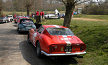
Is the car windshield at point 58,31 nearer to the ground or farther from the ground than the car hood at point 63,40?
farther from the ground

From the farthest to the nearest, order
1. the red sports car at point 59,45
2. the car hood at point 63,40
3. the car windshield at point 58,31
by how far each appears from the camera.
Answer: the car windshield at point 58,31 < the car hood at point 63,40 < the red sports car at point 59,45

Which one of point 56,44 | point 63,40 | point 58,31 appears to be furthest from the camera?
point 58,31

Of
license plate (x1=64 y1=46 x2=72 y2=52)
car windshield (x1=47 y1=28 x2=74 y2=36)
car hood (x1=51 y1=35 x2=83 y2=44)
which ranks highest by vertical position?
car windshield (x1=47 y1=28 x2=74 y2=36)

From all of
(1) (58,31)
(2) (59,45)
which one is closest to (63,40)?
(2) (59,45)

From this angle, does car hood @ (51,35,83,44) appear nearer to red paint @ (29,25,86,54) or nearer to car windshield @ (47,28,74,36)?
red paint @ (29,25,86,54)

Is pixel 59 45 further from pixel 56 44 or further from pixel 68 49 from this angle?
pixel 68 49

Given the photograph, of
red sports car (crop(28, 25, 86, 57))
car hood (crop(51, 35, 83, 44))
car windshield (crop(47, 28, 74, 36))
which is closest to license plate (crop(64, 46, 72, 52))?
red sports car (crop(28, 25, 86, 57))

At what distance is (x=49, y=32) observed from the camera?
6.58 m

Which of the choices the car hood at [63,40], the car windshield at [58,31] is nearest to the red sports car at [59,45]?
the car hood at [63,40]

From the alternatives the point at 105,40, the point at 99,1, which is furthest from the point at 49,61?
the point at 99,1

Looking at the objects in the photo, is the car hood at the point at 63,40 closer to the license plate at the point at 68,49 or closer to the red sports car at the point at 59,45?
the red sports car at the point at 59,45

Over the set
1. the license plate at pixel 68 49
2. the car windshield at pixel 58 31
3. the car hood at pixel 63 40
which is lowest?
the license plate at pixel 68 49

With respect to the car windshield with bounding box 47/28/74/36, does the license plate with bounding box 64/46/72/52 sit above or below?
below

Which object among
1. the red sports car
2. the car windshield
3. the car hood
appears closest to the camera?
the red sports car
